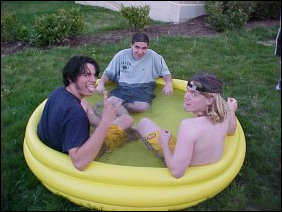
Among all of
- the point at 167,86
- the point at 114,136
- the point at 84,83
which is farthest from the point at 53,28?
the point at 84,83

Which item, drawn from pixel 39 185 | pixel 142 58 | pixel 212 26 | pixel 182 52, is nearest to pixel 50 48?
pixel 182 52

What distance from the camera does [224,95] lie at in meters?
4.88

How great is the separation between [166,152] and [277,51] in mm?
3033

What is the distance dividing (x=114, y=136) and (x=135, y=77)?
111 centimetres

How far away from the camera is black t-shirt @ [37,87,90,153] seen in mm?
2607

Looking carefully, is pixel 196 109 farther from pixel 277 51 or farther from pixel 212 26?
pixel 212 26

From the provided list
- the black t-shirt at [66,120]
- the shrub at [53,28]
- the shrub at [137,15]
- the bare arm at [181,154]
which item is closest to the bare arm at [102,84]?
the black t-shirt at [66,120]

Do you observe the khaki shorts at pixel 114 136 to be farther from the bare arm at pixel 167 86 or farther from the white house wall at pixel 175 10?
the white house wall at pixel 175 10

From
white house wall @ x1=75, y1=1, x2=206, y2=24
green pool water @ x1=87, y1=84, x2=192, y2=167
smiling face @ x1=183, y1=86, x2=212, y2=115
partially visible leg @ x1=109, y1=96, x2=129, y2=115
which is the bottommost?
white house wall @ x1=75, y1=1, x2=206, y2=24

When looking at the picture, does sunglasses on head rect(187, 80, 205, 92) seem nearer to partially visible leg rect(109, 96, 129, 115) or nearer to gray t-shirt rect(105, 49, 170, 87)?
partially visible leg rect(109, 96, 129, 115)

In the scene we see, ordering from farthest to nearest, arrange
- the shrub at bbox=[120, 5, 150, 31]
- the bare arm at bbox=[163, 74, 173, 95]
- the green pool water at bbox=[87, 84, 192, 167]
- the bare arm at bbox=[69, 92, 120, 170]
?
the shrub at bbox=[120, 5, 150, 31]
the bare arm at bbox=[163, 74, 173, 95]
the green pool water at bbox=[87, 84, 192, 167]
the bare arm at bbox=[69, 92, 120, 170]

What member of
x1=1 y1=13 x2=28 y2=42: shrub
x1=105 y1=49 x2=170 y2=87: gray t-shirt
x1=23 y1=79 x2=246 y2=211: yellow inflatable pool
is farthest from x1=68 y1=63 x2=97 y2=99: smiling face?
x1=1 y1=13 x2=28 y2=42: shrub

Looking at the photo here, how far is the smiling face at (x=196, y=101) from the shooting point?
2.73 meters

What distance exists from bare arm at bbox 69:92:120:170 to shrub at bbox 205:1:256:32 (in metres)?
5.66
